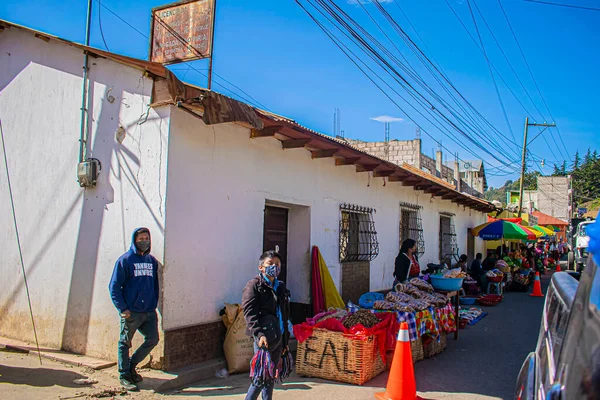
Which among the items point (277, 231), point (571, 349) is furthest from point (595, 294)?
point (277, 231)

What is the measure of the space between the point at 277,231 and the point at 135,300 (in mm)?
3389

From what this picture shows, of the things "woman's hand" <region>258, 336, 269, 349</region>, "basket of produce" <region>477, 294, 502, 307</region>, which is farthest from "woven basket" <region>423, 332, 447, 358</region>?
"basket of produce" <region>477, 294, 502, 307</region>

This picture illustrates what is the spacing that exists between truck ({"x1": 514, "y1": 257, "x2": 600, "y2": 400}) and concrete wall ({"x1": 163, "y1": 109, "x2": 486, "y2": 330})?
14.0 ft

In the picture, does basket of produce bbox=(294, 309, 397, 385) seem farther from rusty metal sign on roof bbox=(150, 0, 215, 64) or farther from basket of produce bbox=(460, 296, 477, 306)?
basket of produce bbox=(460, 296, 477, 306)

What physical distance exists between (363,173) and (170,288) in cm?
585

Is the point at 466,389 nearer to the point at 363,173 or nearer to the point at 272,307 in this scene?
the point at 272,307

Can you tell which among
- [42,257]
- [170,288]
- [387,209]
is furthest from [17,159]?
[387,209]

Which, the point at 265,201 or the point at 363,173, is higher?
the point at 363,173

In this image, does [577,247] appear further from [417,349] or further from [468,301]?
[417,349]

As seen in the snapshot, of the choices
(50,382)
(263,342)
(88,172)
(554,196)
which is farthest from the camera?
(554,196)

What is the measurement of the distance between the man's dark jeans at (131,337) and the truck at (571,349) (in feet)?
12.9

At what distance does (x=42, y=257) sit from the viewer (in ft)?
21.8

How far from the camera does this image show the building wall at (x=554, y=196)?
64.6 m

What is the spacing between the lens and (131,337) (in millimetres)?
5188
